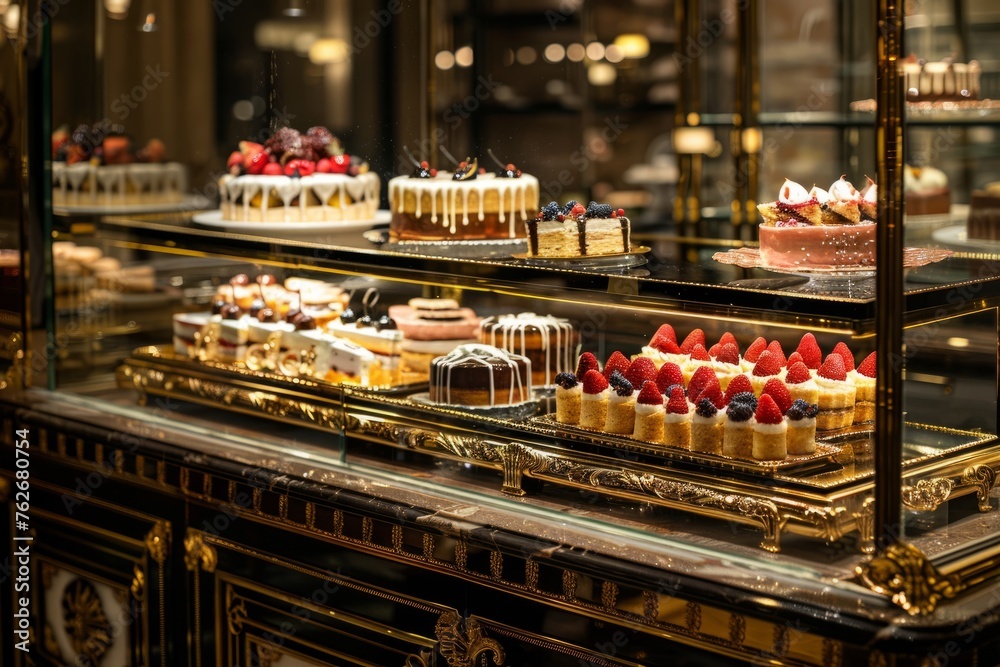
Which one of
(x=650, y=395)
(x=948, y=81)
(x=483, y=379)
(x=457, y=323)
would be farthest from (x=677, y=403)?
→ (x=948, y=81)

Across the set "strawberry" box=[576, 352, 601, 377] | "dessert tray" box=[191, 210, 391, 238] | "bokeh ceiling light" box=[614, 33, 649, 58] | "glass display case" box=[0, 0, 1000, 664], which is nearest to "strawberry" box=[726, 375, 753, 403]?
"glass display case" box=[0, 0, 1000, 664]

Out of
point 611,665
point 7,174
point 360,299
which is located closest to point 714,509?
point 611,665

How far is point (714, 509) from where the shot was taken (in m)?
2.24

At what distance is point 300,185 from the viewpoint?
328 cm

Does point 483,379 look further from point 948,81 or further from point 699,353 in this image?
point 948,81

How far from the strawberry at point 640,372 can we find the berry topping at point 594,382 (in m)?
0.05

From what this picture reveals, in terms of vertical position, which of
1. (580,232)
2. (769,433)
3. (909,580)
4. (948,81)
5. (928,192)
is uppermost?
(948,81)

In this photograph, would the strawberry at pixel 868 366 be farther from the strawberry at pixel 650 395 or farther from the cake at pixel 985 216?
the cake at pixel 985 216

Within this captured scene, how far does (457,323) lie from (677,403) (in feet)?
2.57

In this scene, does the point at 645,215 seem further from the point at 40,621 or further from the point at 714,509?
the point at 714,509

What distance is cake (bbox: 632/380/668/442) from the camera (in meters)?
2.37

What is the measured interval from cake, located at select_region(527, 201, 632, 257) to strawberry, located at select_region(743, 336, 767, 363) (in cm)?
31

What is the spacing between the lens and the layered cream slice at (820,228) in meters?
2.18

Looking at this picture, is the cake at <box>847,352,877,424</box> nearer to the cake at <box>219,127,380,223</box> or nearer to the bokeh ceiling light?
the cake at <box>219,127,380,223</box>
